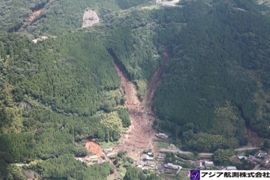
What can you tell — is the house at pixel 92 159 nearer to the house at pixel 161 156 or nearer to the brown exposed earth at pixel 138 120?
the brown exposed earth at pixel 138 120

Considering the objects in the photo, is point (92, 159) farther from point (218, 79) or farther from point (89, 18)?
point (89, 18)

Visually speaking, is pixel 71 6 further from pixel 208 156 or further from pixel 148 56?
pixel 208 156

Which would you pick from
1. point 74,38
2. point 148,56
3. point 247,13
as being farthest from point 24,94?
point 247,13

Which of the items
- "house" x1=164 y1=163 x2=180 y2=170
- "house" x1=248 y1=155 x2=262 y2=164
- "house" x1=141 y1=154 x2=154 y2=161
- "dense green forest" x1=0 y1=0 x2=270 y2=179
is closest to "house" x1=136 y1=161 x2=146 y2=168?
"house" x1=141 y1=154 x2=154 y2=161

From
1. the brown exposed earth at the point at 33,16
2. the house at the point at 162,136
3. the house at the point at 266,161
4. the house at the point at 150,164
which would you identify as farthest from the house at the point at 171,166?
the brown exposed earth at the point at 33,16

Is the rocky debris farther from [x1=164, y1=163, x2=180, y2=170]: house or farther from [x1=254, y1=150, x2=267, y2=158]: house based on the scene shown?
[x1=254, y1=150, x2=267, y2=158]: house

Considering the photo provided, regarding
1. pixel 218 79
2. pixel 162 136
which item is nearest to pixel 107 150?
→ pixel 162 136
